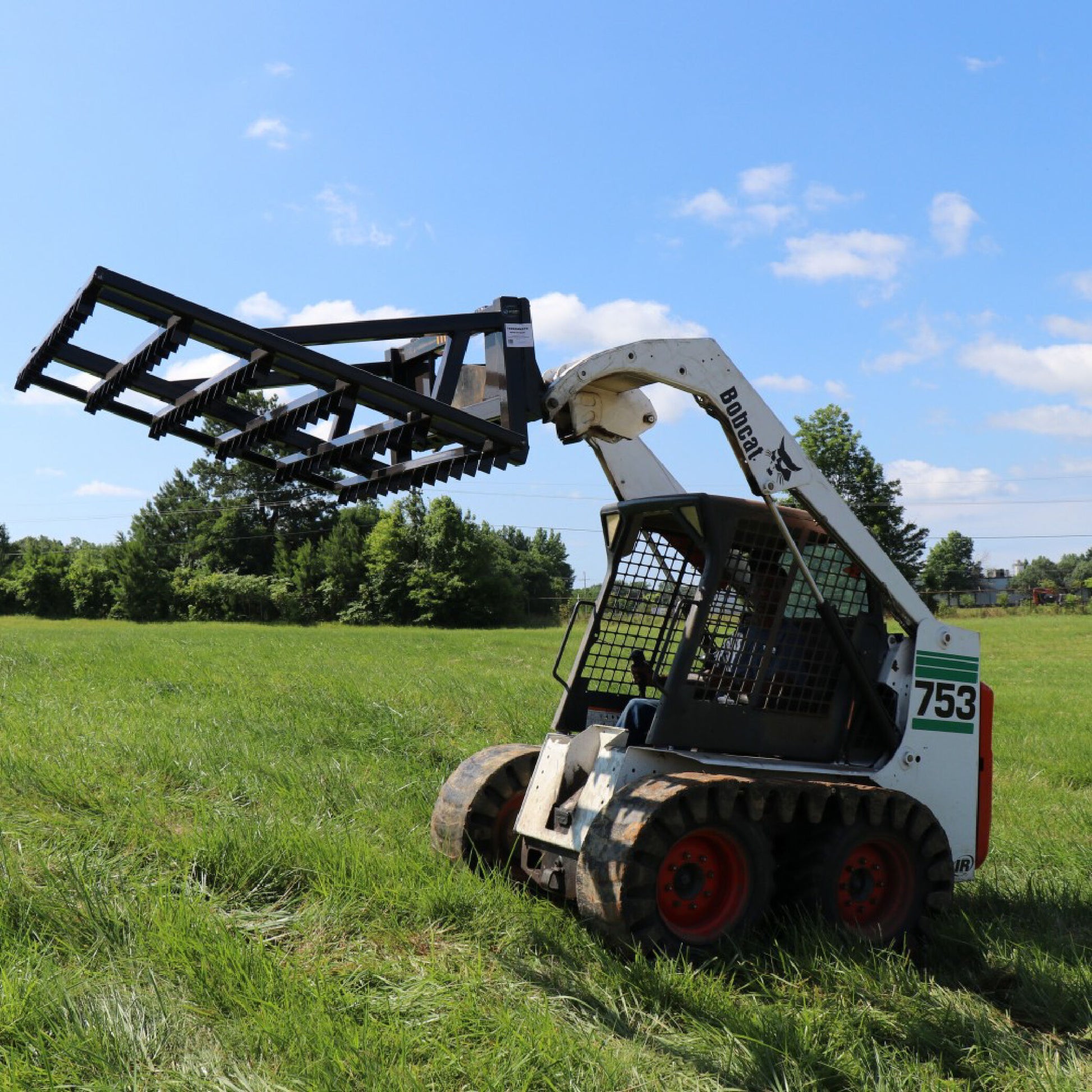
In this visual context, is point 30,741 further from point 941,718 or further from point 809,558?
point 941,718

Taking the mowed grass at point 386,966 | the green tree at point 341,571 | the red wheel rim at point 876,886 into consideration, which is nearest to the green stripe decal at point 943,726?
the red wheel rim at point 876,886

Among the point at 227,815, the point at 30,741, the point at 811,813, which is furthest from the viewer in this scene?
the point at 30,741

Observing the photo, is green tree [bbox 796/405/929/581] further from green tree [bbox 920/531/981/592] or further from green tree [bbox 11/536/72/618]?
green tree [bbox 11/536/72/618]

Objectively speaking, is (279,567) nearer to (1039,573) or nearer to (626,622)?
(626,622)

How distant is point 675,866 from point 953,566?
314ft

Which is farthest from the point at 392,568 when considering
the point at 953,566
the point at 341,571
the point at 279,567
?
the point at 953,566

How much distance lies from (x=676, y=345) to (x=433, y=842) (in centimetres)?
314

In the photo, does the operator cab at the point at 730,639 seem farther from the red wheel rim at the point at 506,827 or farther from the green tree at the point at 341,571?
the green tree at the point at 341,571

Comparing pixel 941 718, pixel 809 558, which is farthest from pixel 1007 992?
pixel 809 558

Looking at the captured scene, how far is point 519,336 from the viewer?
17.8 ft

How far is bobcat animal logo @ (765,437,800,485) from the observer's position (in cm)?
591

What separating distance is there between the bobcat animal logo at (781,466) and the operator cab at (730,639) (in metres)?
0.19

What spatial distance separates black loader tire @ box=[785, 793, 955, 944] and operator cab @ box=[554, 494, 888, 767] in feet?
1.60

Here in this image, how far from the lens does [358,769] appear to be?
905 cm
